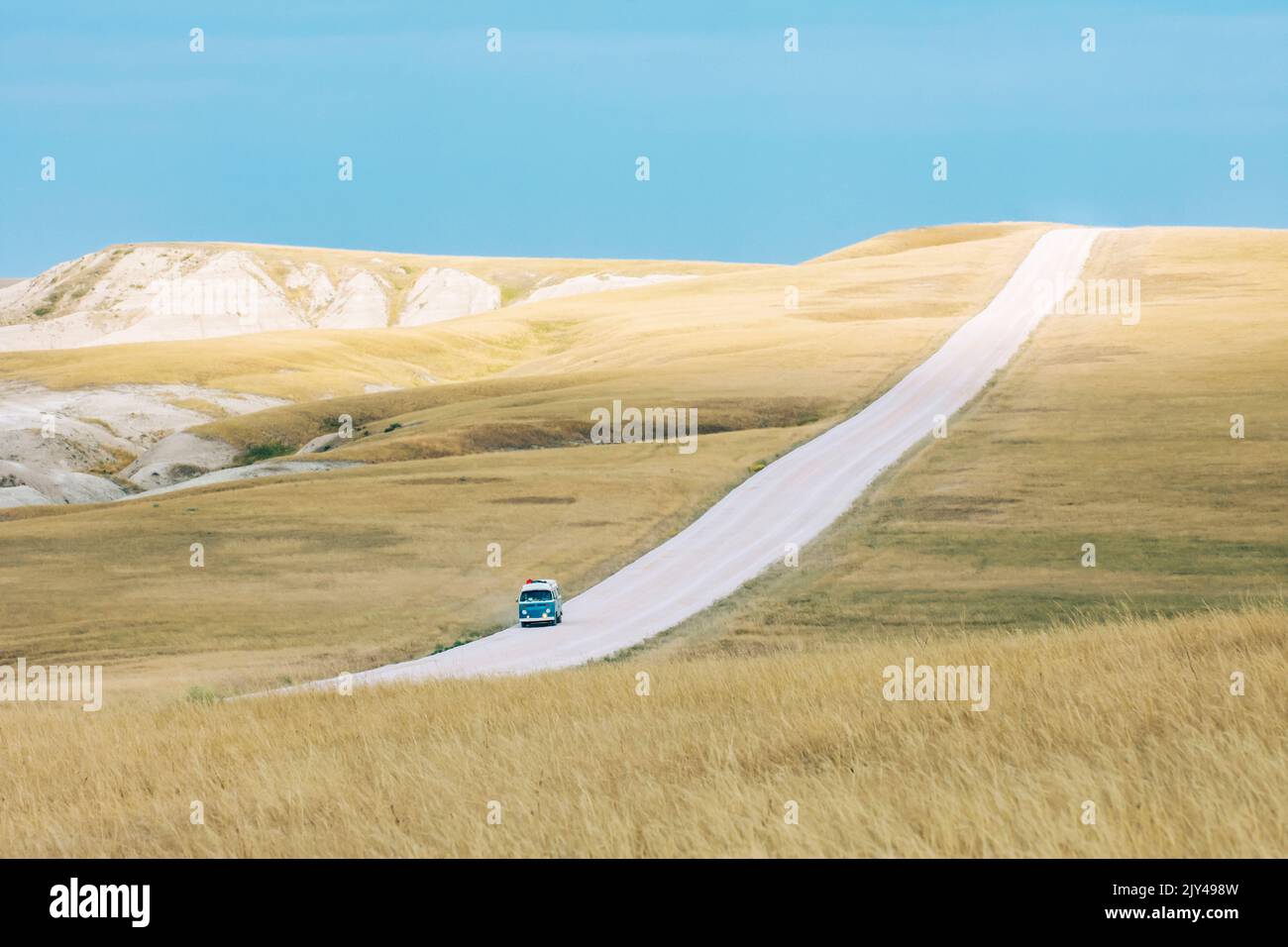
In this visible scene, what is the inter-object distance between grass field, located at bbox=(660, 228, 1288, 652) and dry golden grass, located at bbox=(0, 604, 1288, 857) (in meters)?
9.58

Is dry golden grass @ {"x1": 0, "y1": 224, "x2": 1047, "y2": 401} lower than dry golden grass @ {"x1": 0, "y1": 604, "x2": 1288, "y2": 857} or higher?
higher

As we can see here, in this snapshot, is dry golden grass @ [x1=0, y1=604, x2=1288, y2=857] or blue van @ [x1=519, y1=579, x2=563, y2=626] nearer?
dry golden grass @ [x1=0, y1=604, x2=1288, y2=857]

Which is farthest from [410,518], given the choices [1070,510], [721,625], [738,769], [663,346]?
[663,346]

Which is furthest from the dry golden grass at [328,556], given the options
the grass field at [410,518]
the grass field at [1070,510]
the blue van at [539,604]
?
the grass field at [1070,510]

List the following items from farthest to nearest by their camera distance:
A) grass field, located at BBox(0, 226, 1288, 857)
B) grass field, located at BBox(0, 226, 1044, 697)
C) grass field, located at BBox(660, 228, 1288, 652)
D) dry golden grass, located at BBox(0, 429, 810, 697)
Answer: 1. grass field, located at BBox(0, 226, 1044, 697)
2. grass field, located at BBox(660, 228, 1288, 652)
3. dry golden grass, located at BBox(0, 429, 810, 697)
4. grass field, located at BBox(0, 226, 1288, 857)

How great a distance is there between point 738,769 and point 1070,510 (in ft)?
149

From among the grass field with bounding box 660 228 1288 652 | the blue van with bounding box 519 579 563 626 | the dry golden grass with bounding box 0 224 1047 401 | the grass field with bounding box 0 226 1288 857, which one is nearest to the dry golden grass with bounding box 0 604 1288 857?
the grass field with bounding box 0 226 1288 857

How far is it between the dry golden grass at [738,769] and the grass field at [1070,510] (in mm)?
9575

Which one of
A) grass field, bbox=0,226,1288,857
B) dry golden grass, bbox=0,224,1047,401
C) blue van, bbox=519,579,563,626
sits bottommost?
blue van, bbox=519,579,563,626

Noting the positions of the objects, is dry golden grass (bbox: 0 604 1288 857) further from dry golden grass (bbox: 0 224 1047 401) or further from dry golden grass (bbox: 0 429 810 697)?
dry golden grass (bbox: 0 224 1047 401)

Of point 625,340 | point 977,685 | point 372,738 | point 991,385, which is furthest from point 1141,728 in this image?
point 625,340

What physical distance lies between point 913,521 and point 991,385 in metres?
39.4

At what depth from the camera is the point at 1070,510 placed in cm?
5281

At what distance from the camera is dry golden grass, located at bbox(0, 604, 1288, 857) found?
804 centimetres
